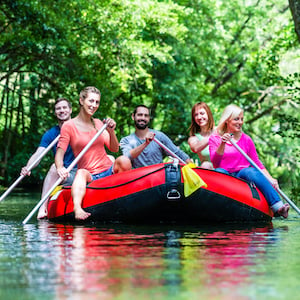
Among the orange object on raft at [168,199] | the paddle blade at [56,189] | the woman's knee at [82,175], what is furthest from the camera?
the paddle blade at [56,189]

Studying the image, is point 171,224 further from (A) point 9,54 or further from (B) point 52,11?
(A) point 9,54

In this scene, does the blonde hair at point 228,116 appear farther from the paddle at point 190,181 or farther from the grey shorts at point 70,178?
the grey shorts at point 70,178

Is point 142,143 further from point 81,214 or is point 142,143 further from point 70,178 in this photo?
point 81,214

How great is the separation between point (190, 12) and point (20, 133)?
18.5 ft

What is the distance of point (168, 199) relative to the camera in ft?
29.9

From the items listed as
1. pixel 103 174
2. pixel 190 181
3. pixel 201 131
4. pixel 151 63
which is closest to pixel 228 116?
pixel 201 131

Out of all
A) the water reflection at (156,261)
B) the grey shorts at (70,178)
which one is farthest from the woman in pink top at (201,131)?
the water reflection at (156,261)

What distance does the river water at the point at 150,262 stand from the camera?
4.63 metres

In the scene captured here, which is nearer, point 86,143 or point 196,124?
point 86,143

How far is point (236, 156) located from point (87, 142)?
5.16ft

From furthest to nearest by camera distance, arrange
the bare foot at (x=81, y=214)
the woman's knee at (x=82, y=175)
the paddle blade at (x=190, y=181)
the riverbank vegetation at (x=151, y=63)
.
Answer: the riverbank vegetation at (x=151, y=63), the woman's knee at (x=82, y=175), the bare foot at (x=81, y=214), the paddle blade at (x=190, y=181)

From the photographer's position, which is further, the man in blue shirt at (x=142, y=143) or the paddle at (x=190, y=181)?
the man in blue shirt at (x=142, y=143)

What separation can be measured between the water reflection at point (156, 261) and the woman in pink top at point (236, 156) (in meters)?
1.01

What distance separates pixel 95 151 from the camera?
9961mm
